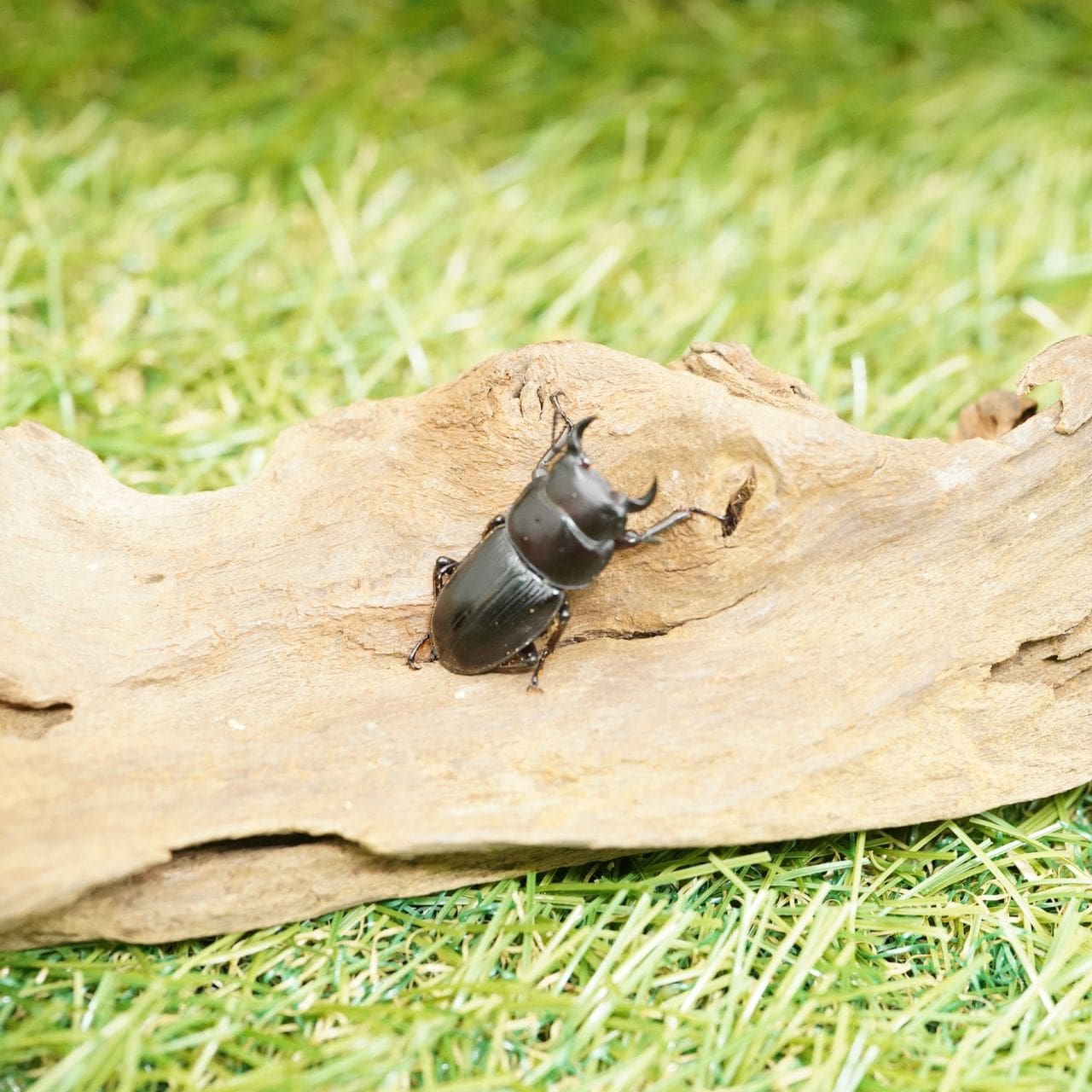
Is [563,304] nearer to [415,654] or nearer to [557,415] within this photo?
[557,415]

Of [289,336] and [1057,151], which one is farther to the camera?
[1057,151]

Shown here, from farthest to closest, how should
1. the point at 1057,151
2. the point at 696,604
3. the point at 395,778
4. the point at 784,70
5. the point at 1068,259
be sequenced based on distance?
the point at 784,70
the point at 1057,151
the point at 1068,259
the point at 696,604
the point at 395,778

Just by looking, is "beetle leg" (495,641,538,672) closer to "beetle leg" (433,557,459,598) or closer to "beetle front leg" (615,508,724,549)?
"beetle leg" (433,557,459,598)

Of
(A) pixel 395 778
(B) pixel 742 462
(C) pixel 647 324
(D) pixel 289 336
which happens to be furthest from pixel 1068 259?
(A) pixel 395 778

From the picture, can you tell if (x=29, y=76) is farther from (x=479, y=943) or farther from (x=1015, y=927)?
(x=1015, y=927)

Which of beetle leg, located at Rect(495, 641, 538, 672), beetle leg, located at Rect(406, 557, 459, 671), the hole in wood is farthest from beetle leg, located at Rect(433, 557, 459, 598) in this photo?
the hole in wood

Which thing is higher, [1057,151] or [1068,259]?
[1057,151]
